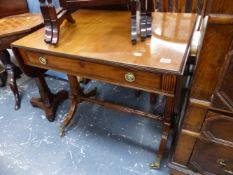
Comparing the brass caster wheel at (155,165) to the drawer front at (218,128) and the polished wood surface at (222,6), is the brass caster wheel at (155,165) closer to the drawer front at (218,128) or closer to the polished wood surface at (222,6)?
the drawer front at (218,128)

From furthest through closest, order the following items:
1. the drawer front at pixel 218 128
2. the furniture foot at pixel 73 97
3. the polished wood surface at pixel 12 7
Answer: the polished wood surface at pixel 12 7 → the furniture foot at pixel 73 97 → the drawer front at pixel 218 128

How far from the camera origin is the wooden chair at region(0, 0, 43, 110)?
4.24 feet

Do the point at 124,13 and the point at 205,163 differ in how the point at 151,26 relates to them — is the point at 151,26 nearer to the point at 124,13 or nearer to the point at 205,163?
the point at 124,13

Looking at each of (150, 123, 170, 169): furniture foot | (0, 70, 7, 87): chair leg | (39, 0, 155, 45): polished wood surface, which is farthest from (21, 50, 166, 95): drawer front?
(0, 70, 7, 87): chair leg

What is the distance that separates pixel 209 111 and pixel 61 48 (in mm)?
714

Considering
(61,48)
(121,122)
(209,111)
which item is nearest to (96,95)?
(121,122)

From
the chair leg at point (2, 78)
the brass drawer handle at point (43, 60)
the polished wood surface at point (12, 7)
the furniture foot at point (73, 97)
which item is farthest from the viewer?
the chair leg at point (2, 78)

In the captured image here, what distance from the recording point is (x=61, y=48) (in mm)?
936

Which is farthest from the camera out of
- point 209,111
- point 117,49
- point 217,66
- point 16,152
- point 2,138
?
point 2,138

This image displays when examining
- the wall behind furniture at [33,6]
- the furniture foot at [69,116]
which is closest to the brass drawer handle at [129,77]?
the furniture foot at [69,116]

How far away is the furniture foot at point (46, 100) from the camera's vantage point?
1463 millimetres

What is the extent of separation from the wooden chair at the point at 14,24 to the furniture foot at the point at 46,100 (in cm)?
24

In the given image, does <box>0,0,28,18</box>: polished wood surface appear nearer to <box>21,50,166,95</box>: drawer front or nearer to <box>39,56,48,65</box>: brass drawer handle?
<box>21,50,166,95</box>: drawer front

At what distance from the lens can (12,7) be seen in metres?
1.61
